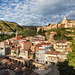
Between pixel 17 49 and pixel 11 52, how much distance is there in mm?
3555

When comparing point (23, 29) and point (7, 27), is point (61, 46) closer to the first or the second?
point (23, 29)

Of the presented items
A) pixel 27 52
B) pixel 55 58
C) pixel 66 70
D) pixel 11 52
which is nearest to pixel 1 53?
pixel 11 52

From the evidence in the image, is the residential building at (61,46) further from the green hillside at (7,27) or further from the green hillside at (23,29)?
the green hillside at (7,27)

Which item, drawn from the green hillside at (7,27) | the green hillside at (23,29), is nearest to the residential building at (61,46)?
the green hillside at (23,29)

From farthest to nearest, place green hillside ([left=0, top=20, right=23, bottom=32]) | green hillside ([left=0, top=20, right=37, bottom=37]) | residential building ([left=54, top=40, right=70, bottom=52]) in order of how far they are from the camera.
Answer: green hillside ([left=0, top=20, right=23, bottom=32]), green hillside ([left=0, top=20, right=37, bottom=37]), residential building ([left=54, top=40, right=70, bottom=52])

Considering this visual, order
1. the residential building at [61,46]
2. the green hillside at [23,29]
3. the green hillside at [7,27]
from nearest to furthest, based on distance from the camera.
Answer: the residential building at [61,46], the green hillside at [23,29], the green hillside at [7,27]

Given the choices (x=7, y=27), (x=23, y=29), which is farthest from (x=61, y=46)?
(x=7, y=27)

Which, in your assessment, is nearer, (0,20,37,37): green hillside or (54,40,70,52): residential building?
(54,40,70,52): residential building

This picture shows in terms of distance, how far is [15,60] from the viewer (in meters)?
31.1

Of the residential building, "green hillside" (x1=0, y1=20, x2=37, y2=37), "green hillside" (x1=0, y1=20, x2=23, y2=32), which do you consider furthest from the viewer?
"green hillside" (x1=0, y1=20, x2=23, y2=32)

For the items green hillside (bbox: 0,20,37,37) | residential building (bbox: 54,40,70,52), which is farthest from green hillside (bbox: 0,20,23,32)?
residential building (bbox: 54,40,70,52)

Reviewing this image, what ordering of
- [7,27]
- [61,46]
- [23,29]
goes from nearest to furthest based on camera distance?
[61,46] → [7,27] → [23,29]

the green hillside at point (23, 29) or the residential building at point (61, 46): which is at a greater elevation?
the green hillside at point (23, 29)

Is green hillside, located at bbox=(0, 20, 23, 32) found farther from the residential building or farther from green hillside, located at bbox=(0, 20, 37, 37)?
the residential building
